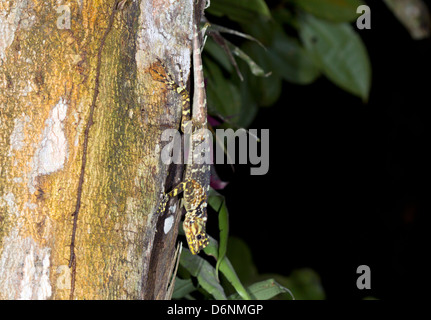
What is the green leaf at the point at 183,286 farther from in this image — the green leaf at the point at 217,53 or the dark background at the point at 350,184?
the dark background at the point at 350,184

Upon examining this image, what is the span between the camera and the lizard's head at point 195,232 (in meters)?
1.90

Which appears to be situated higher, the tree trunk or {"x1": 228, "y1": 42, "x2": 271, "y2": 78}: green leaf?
{"x1": 228, "y1": 42, "x2": 271, "y2": 78}: green leaf

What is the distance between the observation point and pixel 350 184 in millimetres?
4121

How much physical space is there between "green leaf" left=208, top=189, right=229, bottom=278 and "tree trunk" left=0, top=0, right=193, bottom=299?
539mm

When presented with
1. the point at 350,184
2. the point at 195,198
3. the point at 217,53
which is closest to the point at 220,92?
the point at 217,53

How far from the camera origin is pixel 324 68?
2.79m

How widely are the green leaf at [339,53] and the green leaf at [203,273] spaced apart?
4.71ft

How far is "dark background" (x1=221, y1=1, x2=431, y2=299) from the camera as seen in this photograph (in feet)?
13.0

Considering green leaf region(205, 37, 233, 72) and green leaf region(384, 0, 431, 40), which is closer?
green leaf region(205, 37, 233, 72)

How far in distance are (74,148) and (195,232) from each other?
2.82 feet

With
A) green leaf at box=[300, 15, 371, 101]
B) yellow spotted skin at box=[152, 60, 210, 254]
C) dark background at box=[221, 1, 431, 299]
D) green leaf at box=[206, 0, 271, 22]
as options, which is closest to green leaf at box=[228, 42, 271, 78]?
green leaf at box=[206, 0, 271, 22]

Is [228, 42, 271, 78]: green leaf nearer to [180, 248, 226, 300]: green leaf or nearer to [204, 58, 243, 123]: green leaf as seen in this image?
[204, 58, 243, 123]: green leaf

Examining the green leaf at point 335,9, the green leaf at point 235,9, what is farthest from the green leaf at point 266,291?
the green leaf at point 335,9

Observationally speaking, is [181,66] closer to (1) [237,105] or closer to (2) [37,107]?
(2) [37,107]
